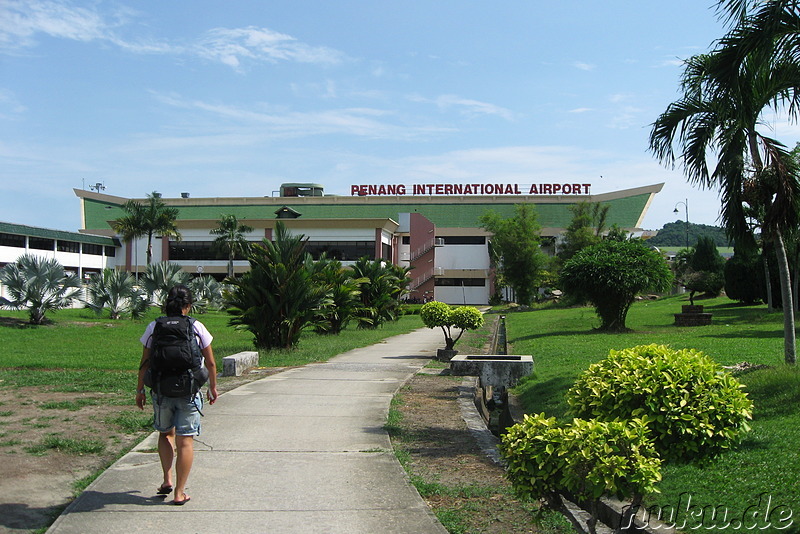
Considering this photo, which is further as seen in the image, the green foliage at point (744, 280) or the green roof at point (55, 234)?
the green roof at point (55, 234)

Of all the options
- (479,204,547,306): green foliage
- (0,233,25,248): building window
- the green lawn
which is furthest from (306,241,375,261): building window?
the green lawn

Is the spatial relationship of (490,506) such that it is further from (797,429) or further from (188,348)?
(797,429)

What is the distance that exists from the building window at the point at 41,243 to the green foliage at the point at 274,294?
50513 millimetres

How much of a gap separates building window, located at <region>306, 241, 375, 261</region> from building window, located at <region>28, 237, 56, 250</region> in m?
22.4

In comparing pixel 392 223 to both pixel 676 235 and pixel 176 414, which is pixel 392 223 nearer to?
pixel 176 414

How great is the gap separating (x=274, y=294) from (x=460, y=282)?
188 feet

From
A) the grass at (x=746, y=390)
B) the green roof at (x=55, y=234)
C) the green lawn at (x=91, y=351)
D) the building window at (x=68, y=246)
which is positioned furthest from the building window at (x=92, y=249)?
the grass at (x=746, y=390)

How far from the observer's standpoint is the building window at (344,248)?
66688mm

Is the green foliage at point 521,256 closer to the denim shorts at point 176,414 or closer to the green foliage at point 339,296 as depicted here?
the green foliage at point 339,296

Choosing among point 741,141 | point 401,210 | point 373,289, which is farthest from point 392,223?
point 741,141

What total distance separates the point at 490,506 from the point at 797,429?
10.5 feet

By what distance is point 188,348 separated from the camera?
18.2ft

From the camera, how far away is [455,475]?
6676 millimetres

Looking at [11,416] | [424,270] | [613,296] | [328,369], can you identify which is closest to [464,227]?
[424,270]
